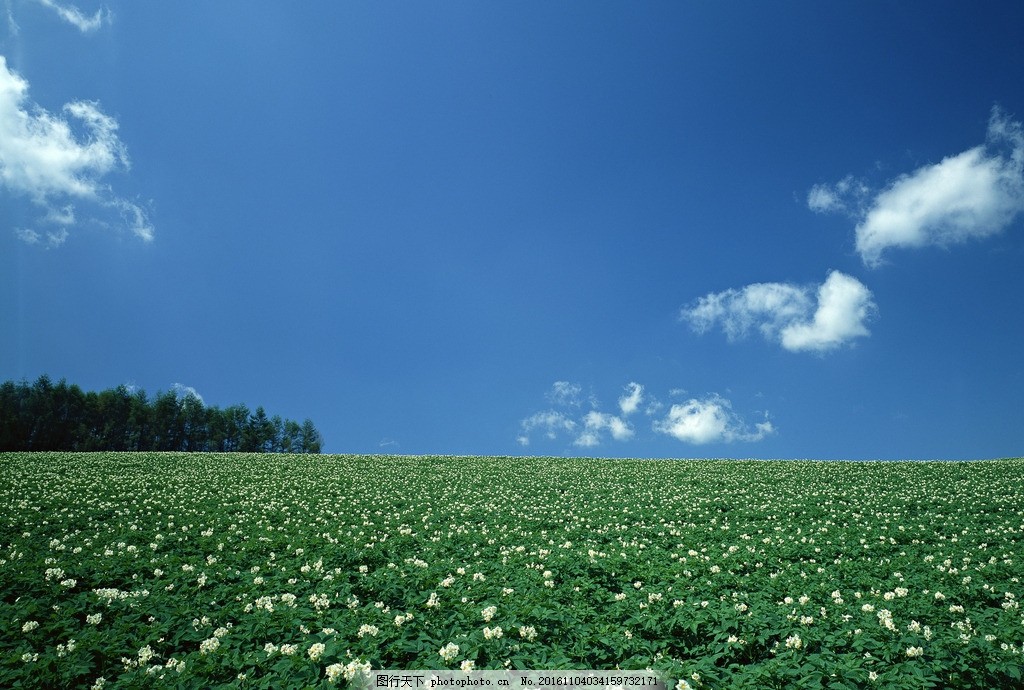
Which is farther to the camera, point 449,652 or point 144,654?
point 144,654

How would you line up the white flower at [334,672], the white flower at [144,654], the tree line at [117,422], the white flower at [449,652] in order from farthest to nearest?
the tree line at [117,422] < the white flower at [144,654] < the white flower at [449,652] < the white flower at [334,672]

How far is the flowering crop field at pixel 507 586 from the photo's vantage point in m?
6.29

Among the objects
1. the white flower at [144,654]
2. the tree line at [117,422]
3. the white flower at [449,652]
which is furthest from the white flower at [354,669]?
the tree line at [117,422]

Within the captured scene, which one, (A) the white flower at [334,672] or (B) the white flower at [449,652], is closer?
(A) the white flower at [334,672]

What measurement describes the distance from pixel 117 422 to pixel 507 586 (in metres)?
89.3

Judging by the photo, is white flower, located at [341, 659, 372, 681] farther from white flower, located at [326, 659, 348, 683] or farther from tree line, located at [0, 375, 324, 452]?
tree line, located at [0, 375, 324, 452]

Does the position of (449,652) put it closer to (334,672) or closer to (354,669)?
(354,669)

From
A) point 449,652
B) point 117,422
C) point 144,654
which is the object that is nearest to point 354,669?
point 449,652

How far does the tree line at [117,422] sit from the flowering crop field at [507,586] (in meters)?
64.0

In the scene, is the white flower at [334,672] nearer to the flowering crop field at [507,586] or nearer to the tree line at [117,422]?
the flowering crop field at [507,586]

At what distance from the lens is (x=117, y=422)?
247 ft

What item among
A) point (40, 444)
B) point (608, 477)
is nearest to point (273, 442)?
point (40, 444)

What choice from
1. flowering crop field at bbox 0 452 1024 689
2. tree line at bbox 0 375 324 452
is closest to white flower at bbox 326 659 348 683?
flowering crop field at bbox 0 452 1024 689

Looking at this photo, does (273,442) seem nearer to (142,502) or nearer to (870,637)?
(142,502)
